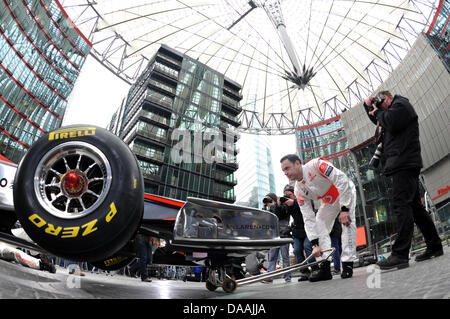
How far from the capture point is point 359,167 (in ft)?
119

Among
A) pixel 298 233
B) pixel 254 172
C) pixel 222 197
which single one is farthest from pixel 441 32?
pixel 254 172

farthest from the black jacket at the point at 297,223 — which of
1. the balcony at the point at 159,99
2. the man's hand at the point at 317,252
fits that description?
the balcony at the point at 159,99

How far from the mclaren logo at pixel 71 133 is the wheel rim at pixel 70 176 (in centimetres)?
6

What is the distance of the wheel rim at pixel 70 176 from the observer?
1588 millimetres

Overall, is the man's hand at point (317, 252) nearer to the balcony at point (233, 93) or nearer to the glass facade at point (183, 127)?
the glass facade at point (183, 127)

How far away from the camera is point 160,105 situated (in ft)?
116

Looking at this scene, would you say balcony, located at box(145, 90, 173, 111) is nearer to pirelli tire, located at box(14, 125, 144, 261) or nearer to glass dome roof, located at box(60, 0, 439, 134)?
glass dome roof, located at box(60, 0, 439, 134)

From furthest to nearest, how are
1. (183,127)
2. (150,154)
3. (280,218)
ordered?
(183,127) < (150,154) < (280,218)

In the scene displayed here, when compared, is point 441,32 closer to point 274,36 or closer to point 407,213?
point 274,36

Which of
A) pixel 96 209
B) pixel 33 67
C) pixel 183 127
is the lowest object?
pixel 96 209

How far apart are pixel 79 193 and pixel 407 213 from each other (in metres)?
2.63

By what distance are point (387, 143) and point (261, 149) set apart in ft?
211

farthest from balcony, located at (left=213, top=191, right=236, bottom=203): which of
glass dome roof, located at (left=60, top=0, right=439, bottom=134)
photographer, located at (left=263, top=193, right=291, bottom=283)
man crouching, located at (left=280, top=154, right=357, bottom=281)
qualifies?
man crouching, located at (left=280, top=154, right=357, bottom=281)
